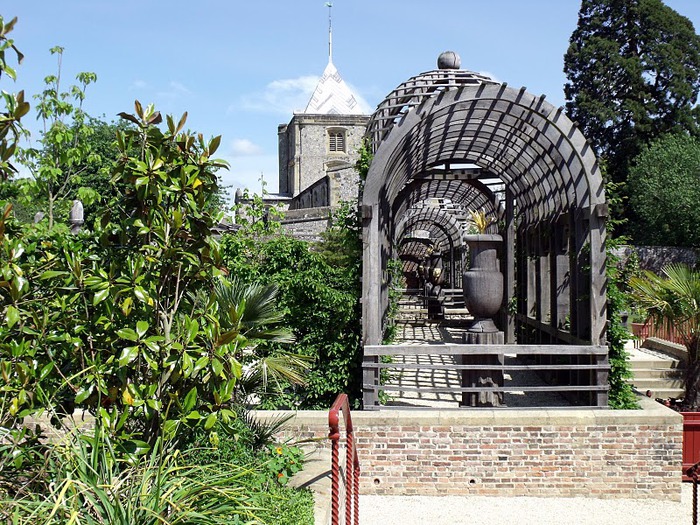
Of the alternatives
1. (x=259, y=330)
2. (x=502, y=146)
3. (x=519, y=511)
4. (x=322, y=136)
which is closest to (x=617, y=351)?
(x=519, y=511)

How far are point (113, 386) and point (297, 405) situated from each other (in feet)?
12.9

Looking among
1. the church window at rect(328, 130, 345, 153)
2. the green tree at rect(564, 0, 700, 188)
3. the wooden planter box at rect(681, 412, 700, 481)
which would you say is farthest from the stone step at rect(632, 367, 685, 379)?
the church window at rect(328, 130, 345, 153)

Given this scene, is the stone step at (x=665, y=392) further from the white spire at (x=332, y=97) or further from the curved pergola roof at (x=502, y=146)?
the white spire at (x=332, y=97)

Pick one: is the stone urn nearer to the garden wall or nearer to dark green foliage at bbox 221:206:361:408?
dark green foliage at bbox 221:206:361:408

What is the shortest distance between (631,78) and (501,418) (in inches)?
1323

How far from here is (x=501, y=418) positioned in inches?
286

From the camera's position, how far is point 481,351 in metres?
7.75

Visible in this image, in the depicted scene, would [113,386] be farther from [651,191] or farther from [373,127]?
[651,191]

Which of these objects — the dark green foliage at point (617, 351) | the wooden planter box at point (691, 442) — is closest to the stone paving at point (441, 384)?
the dark green foliage at point (617, 351)

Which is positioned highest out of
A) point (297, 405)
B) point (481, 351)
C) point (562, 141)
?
point (562, 141)

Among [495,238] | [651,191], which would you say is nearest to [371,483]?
[495,238]

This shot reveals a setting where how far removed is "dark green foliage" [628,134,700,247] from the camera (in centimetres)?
3219

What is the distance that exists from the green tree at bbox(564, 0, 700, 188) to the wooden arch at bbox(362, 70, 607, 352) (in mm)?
24921

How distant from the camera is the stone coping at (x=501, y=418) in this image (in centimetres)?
721
